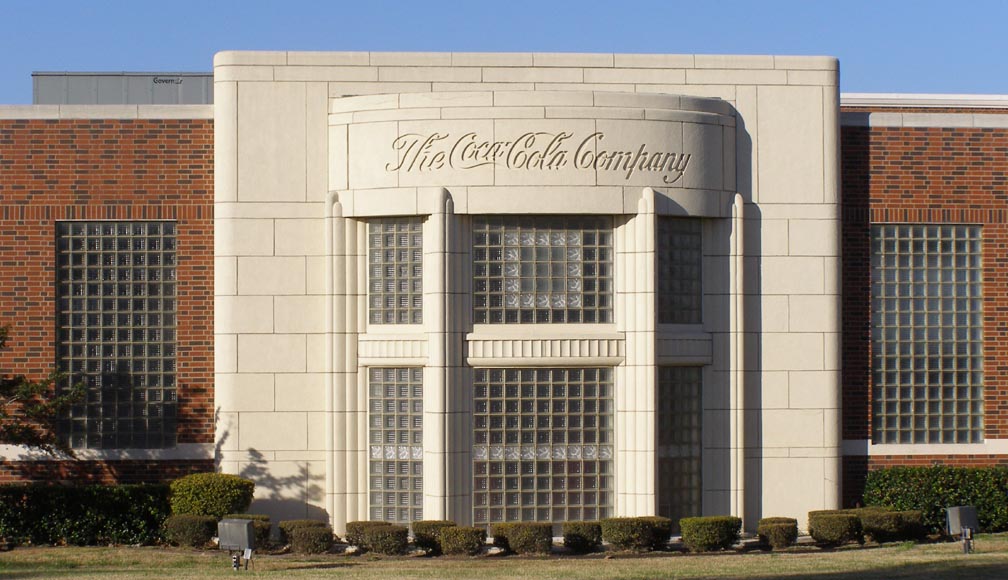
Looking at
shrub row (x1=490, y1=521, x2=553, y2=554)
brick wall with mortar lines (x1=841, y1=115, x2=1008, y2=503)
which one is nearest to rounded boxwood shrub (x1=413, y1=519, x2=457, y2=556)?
shrub row (x1=490, y1=521, x2=553, y2=554)

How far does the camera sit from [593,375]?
24.8 meters

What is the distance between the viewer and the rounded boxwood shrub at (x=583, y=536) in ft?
76.2

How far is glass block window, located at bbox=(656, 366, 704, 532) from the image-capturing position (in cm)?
2502

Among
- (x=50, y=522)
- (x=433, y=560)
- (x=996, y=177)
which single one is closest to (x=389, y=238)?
(x=433, y=560)

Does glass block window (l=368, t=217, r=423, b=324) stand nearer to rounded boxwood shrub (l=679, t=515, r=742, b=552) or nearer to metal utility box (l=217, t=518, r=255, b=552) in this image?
metal utility box (l=217, t=518, r=255, b=552)

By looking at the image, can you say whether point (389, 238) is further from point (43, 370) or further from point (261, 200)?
point (43, 370)

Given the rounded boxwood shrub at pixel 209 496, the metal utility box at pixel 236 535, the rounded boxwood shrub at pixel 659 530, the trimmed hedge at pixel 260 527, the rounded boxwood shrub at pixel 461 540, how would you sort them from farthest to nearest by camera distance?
the rounded boxwood shrub at pixel 209 496 < the rounded boxwood shrub at pixel 659 530 < the trimmed hedge at pixel 260 527 < the rounded boxwood shrub at pixel 461 540 < the metal utility box at pixel 236 535

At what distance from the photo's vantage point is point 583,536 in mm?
23234

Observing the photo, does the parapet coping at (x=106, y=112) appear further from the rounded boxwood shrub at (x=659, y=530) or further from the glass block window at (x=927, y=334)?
A: the glass block window at (x=927, y=334)

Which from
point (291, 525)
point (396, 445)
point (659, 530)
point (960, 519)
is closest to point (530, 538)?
point (659, 530)

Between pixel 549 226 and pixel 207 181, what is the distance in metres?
6.60

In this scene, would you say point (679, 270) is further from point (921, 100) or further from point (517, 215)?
point (921, 100)

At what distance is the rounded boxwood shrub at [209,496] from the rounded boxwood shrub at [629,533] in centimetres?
638

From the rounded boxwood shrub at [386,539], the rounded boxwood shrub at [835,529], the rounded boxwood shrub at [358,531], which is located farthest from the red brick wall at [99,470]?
the rounded boxwood shrub at [835,529]
